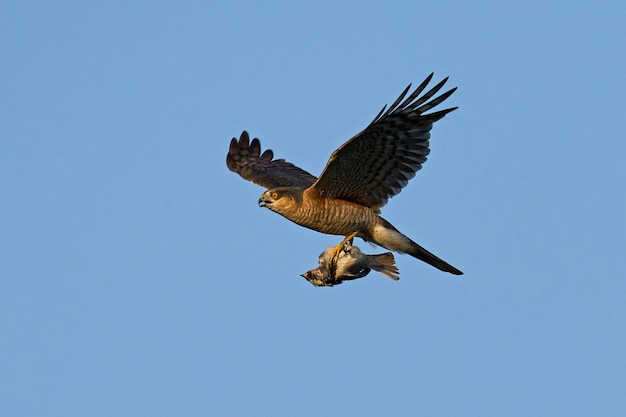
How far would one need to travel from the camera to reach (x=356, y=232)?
11.4m

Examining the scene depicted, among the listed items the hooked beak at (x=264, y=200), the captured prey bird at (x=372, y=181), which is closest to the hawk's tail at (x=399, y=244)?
the captured prey bird at (x=372, y=181)

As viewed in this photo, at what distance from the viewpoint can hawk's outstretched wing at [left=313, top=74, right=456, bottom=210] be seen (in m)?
10.3

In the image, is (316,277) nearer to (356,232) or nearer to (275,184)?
(356,232)

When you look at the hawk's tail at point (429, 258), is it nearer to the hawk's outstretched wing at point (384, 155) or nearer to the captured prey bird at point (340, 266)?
the hawk's outstretched wing at point (384, 155)

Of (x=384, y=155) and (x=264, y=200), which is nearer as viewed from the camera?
(x=384, y=155)

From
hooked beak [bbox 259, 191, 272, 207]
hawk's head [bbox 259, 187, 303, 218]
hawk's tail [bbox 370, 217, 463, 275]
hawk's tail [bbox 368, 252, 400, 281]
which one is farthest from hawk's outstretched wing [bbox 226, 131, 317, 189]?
hawk's tail [bbox 368, 252, 400, 281]

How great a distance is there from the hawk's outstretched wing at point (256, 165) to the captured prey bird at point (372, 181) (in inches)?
87.5

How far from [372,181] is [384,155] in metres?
0.54

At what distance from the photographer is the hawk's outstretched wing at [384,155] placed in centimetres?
1034

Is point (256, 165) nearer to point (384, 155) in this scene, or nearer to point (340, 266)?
point (384, 155)

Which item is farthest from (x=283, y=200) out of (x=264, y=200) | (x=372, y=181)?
(x=372, y=181)

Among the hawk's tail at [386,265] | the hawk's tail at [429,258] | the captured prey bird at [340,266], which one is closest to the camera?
the captured prey bird at [340,266]

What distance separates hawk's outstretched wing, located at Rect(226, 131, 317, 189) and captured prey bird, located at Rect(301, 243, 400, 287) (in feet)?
12.3

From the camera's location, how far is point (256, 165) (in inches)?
566
